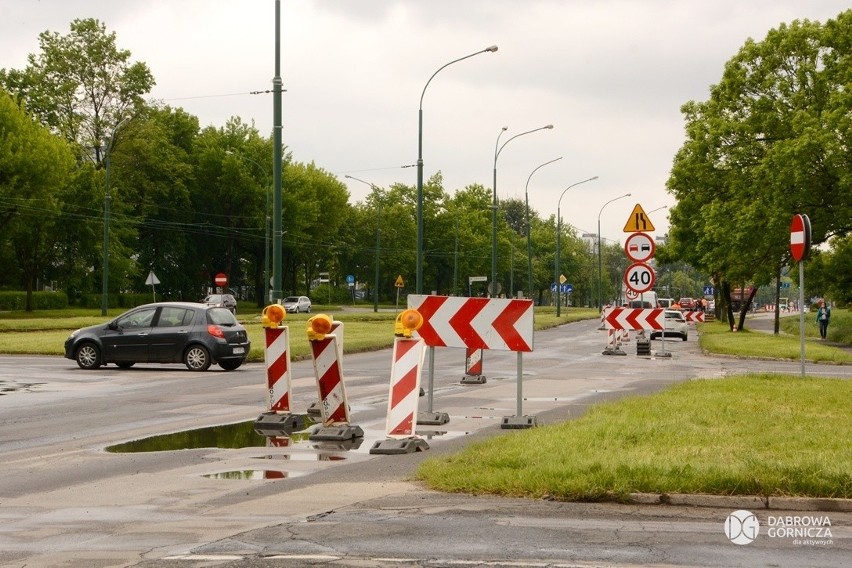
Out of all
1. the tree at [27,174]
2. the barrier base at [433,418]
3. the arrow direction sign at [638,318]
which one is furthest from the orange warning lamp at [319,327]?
the tree at [27,174]

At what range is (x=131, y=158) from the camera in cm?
7812

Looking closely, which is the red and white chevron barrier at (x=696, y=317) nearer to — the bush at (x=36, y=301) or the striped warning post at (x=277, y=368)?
the striped warning post at (x=277, y=368)

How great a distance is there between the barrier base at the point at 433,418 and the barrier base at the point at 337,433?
145cm

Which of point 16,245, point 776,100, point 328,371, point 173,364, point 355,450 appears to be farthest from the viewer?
point 16,245

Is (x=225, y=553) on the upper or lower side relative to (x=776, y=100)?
lower

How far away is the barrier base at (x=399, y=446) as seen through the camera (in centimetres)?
1170

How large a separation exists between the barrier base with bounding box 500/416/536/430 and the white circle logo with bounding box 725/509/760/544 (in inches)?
222

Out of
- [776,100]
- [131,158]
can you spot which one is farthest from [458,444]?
[131,158]

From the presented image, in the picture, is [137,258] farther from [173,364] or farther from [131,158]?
[173,364]

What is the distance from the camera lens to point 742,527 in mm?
7562

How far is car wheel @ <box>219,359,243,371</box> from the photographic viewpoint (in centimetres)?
2639

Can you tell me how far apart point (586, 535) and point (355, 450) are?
16.6ft

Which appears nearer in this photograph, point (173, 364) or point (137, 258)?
point (173, 364)

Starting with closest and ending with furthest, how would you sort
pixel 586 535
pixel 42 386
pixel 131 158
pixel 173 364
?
pixel 586 535, pixel 42 386, pixel 173 364, pixel 131 158
